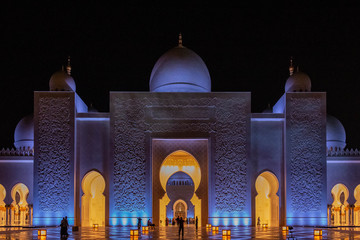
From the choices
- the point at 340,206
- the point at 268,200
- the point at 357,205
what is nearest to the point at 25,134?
the point at 268,200

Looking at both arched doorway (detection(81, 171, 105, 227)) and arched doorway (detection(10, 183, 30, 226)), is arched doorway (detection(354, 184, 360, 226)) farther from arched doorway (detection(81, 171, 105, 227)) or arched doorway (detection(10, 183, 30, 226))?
arched doorway (detection(10, 183, 30, 226))

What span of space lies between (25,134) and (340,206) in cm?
1048

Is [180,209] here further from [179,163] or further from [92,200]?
[92,200]

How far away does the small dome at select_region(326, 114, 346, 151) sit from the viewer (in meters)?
15.0

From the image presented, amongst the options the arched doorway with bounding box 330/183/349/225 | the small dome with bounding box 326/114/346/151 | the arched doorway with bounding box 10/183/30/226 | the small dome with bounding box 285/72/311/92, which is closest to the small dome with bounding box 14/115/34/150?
the arched doorway with bounding box 10/183/30/226

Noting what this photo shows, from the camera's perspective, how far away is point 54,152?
38.1 feet

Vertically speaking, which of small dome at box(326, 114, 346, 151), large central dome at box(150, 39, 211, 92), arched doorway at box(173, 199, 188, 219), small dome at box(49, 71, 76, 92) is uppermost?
large central dome at box(150, 39, 211, 92)

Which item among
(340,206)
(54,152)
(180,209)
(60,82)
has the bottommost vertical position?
(180,209)

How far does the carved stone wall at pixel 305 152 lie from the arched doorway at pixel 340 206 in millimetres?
1647

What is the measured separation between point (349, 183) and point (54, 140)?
8.50 m

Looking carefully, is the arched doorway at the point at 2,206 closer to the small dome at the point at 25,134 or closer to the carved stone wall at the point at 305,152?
the small dome at the point at 25,134

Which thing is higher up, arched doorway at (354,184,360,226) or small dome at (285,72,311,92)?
small dome at (285,72,311,92)

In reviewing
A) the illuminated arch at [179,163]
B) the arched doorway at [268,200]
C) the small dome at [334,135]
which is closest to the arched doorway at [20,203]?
the illuminated arch at [179,163]

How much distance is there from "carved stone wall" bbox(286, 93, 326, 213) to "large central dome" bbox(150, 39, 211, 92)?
292 centimetres
